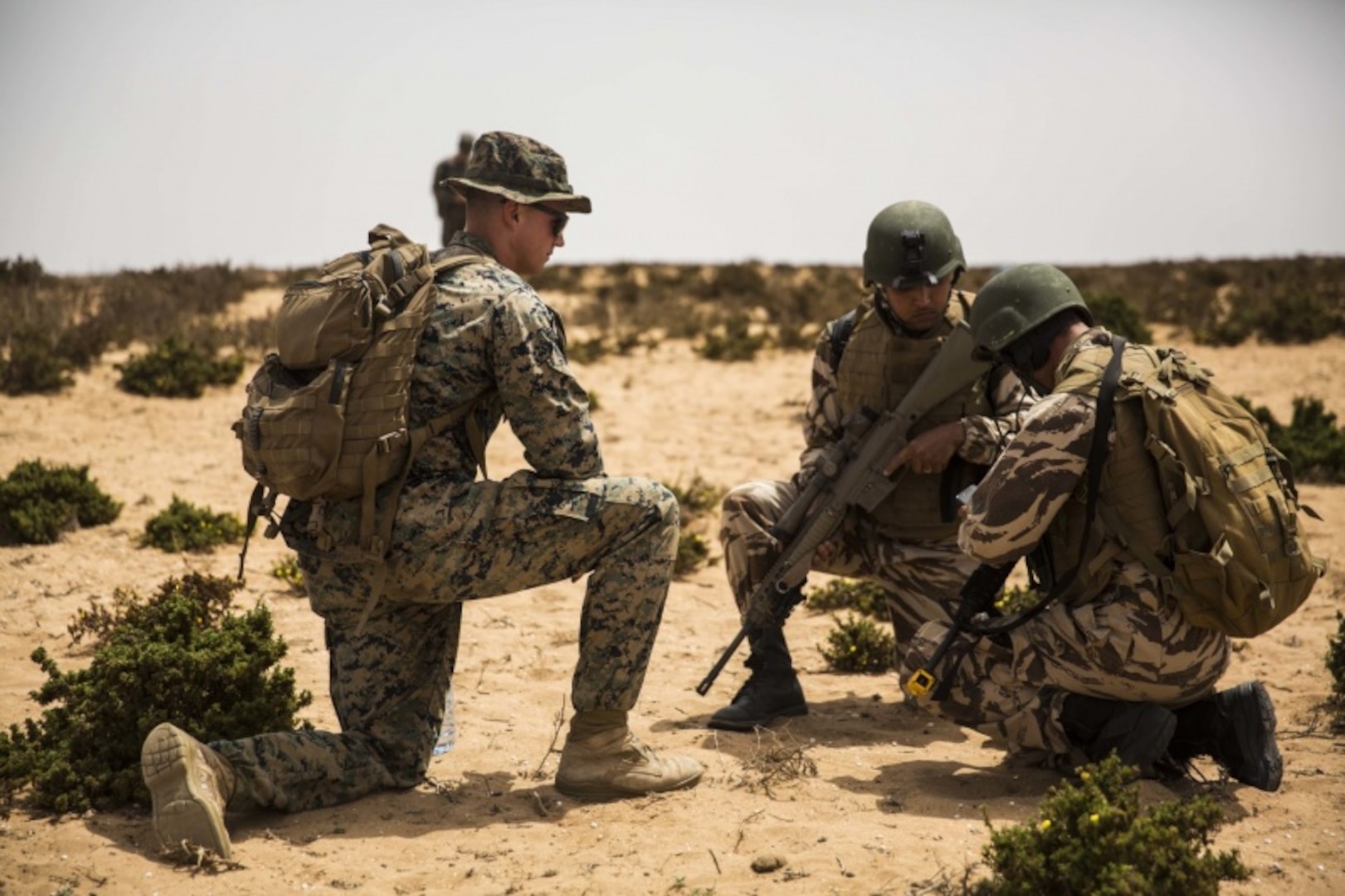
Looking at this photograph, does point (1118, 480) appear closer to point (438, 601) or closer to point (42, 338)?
point (438, 601)

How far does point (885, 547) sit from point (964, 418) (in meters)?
0.68

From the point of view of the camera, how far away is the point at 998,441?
19.2 feet

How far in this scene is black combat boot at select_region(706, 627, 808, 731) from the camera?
232 inches

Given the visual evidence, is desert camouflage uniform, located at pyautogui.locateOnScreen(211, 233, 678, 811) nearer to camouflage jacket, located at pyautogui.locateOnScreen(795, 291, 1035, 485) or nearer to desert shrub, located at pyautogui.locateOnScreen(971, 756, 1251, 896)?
desert shrub, located at pyautogui.locateOnScreen(971, 756, 1251, 896)

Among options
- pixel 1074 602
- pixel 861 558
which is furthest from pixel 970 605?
pixel 861 558

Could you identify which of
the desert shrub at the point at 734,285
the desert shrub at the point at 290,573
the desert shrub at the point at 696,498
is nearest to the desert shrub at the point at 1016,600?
the desert shrub at the point at 696,498

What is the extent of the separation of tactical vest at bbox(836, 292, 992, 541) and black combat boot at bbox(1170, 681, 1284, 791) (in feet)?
4.84

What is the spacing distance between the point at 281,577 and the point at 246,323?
8.25 m

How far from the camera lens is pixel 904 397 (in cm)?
598

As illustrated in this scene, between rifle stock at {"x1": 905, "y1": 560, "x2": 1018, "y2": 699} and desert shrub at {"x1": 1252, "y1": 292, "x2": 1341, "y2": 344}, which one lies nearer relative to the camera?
rifle stock at {"x1": 905, "y1": 560, "x2": 1018, "y2": 699}

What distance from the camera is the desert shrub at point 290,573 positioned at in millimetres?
7848

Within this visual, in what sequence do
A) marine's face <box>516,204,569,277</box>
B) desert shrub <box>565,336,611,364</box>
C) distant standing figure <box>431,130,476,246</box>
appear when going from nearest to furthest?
marine's face <box>516,204,569,277</box>, distant standing figure <box>431,130,476,246</box>, desert shrub <box>565,336,611,364</box>

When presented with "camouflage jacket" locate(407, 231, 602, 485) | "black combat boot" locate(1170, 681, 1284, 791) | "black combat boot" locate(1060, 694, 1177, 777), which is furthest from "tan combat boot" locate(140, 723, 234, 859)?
"black combat boot" locate(1170, 681, 1284, 791)

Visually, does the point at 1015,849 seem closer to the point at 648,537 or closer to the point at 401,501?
the point at 648,537
